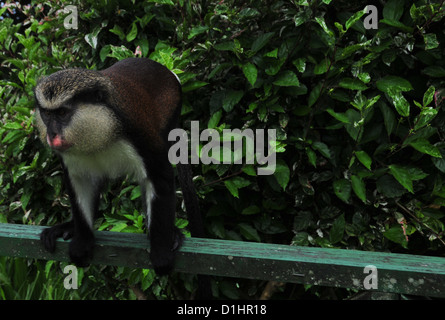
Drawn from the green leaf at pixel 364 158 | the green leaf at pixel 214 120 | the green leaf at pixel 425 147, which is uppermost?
the green leaf at pixel 425 147

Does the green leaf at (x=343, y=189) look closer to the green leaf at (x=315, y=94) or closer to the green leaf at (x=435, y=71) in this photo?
the green leaf at (x=315, y=94)

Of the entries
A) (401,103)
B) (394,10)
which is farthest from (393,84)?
(394,10)

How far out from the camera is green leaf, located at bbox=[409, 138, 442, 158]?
2389 millimetres

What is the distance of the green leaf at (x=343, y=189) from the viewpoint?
254cm

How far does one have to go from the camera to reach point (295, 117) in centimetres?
276

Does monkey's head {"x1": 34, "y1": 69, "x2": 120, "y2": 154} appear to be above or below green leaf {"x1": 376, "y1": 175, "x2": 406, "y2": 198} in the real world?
above

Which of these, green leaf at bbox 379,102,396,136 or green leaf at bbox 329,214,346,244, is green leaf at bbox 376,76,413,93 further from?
green leaf at bbox 329,214,346,244

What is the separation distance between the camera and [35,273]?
3.70m

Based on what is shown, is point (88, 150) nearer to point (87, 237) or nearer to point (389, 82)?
point (87, 237)

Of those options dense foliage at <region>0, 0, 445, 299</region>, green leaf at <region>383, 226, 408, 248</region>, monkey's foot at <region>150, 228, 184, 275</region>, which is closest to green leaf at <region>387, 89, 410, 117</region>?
dense foliage at <region>0, 0, 445, 299</region>

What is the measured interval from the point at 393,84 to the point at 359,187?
546 millimetres

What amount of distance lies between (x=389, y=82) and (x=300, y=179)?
678 mm

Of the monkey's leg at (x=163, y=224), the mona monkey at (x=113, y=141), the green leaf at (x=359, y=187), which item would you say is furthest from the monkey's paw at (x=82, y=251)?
the green leaf at (x=359, y=187)

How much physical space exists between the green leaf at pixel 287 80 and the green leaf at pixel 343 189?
56 cm
